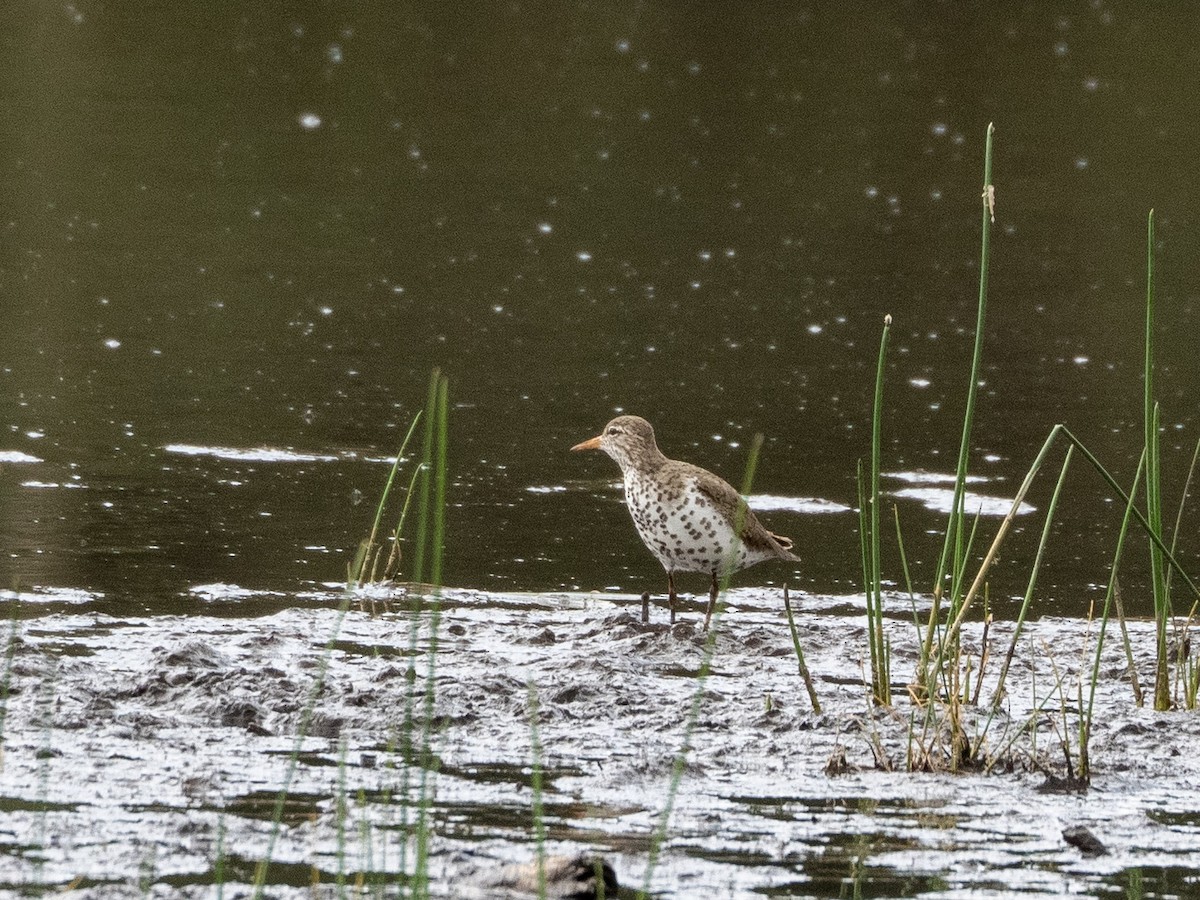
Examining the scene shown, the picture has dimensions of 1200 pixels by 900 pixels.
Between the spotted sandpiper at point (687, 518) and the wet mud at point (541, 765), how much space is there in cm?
39

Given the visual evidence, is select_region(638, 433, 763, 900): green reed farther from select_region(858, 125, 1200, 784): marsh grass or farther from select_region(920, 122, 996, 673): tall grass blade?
select_region(920, 122, 996, 673): tall grass blade

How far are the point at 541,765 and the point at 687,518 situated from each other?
7.40ft

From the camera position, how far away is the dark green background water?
9.14 meters

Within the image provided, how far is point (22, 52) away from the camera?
22531 millimetres

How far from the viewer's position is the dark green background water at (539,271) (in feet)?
30.0

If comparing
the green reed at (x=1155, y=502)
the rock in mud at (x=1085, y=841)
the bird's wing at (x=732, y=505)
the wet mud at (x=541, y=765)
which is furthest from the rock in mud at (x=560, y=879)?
the bird's wing at (x=732, y=505)

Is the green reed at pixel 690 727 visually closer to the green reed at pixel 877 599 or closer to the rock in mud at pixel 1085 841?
the green reed at pixel 877 599

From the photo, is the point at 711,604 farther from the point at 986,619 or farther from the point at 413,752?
the point at 413,752

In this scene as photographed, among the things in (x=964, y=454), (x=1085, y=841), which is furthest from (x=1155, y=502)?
(x=1085, y=841)

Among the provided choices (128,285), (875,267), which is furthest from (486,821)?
(875,267)

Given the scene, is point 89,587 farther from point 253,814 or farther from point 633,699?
point 253,814

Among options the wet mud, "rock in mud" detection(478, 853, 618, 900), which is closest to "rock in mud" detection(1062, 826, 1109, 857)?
the wet mud

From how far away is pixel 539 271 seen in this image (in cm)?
1473

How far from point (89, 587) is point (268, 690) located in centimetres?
176
